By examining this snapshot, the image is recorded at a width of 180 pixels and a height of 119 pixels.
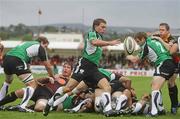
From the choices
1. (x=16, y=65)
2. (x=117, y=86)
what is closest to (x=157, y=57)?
(x=117, y=86)

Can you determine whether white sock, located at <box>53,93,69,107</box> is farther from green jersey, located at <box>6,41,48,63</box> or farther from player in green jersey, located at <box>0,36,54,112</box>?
green jersey, located at <box>6,41,48,63</box>

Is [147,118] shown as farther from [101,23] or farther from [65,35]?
[65,35]

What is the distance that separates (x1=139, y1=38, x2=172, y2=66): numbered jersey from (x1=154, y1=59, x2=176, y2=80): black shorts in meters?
0.11

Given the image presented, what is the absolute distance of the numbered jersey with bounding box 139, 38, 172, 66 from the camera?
12.8 metres

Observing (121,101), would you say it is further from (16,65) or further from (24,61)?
(16,65)

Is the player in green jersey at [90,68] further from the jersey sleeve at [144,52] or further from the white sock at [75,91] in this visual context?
the jersey sleeve at [144,52]

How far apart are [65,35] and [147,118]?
69787 mm

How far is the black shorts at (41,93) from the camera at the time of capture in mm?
13562

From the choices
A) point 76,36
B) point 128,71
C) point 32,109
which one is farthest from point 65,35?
point 32,109

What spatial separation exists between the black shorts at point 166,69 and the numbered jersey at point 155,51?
11 cm

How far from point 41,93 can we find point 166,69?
3.44 metres

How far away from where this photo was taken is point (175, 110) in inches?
534

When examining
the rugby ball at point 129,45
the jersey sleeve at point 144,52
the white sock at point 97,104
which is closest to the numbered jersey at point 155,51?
the jersey sleeve at point 144,52

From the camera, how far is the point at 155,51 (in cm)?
1286
